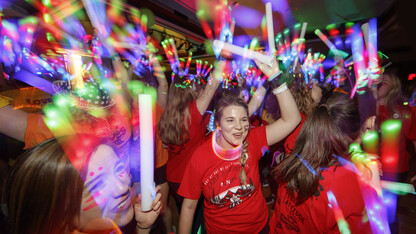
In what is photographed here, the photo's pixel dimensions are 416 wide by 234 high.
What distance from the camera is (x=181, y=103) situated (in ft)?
7.67

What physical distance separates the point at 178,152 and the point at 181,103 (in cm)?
60

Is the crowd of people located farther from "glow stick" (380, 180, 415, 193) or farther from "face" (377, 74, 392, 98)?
"face" (377, 74, 392, 98)

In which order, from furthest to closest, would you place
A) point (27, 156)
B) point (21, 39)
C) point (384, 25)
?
point (384, 25), point (21, 39), point (27, 156)

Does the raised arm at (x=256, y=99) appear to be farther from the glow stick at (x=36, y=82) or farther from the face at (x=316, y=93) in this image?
the glow stick at (x=36, y=82)

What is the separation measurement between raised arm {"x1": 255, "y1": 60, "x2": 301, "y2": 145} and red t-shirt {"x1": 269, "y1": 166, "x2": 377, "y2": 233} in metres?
0.48

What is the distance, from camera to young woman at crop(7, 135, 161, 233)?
763 mm

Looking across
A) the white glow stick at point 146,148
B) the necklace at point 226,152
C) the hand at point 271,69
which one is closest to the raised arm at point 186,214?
the necklace at point 226,152

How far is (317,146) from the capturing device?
129 cm

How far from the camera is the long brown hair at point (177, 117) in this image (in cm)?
227

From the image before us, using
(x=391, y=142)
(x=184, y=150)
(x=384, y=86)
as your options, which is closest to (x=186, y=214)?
(x=184, y=150)

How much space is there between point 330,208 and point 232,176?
2.19 feet

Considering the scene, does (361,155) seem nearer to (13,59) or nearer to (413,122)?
(413,122)

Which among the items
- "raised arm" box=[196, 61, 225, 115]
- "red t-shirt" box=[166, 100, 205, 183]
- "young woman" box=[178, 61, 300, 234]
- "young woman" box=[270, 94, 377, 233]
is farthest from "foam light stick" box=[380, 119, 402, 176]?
"red t-shirt" box=[166, 100, 205, 183]

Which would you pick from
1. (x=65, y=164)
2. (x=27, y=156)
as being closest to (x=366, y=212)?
(x=65, y=164)
